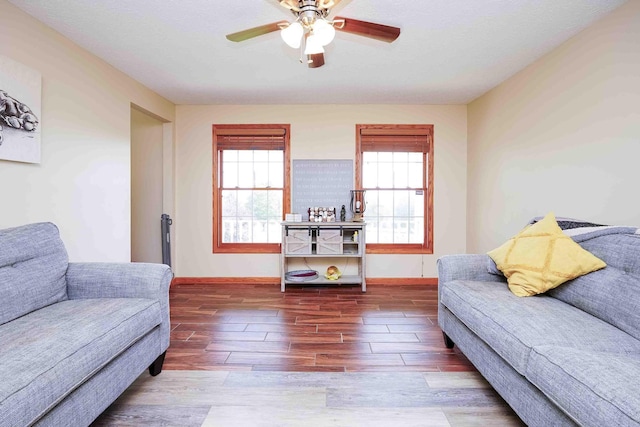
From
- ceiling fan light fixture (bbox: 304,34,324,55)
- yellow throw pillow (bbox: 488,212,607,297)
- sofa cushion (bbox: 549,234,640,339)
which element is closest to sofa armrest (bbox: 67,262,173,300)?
ceiling fan light fixture (bbox: 304,34,324,55)

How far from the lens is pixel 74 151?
2852 mm

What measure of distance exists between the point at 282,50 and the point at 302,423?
2.78m

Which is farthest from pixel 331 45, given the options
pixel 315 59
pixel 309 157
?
pixel 309 157

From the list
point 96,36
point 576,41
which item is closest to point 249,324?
point 96,36

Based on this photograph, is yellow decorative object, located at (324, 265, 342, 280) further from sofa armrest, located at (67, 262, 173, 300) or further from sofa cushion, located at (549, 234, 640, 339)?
sofa cushion, located at (549, 234, 640, 339)

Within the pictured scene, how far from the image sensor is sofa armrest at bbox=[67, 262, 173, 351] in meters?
2.15

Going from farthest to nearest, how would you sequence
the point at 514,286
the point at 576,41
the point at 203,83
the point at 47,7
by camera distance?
1. the point at 203,83
2. the point at 576,41
3. the point at 47,7
4. the point at 514,286

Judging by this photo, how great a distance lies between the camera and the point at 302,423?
1.74 metres

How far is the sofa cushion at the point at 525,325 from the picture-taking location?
149 cm

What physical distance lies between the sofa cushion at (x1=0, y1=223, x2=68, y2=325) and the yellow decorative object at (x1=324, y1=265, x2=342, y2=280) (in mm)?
2892

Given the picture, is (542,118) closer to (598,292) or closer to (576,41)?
(576,41)

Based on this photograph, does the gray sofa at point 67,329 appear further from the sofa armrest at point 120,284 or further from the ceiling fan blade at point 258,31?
the ceiling fan blade at point 258,31

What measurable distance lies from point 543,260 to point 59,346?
8.25 ft

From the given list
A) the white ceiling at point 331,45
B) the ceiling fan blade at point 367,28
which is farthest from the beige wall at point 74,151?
the ceiling fan blade at point 367,28
